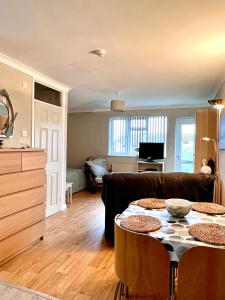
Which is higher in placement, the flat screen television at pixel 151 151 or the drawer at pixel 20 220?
the flat screen television at pixel 151 151

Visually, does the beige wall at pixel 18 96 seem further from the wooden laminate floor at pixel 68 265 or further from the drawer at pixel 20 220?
the wooden laminate floor at pixel 68 265

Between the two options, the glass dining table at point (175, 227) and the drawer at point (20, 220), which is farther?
the drawer at point (20, 220)

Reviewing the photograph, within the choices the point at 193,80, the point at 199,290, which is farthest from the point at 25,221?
the point at 193,80

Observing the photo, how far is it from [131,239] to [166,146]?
203 inches

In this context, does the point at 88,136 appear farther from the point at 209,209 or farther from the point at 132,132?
the point at 209,209

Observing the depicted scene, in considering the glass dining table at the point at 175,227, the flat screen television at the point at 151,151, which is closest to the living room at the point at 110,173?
the glass dining table at the point at 175,227

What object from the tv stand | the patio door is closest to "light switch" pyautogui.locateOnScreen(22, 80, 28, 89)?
the tv stand

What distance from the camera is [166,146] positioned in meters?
6.33

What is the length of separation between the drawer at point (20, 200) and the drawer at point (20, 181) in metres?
0.05

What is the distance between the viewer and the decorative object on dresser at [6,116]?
2.95 m

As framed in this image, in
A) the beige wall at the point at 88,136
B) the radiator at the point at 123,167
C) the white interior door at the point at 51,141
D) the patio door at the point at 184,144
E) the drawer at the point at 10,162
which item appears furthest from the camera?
the beige wall at the point at 88,136

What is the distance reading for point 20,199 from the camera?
2631 mm

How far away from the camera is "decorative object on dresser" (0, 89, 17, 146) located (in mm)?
2951

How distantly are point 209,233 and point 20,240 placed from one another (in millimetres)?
2129
